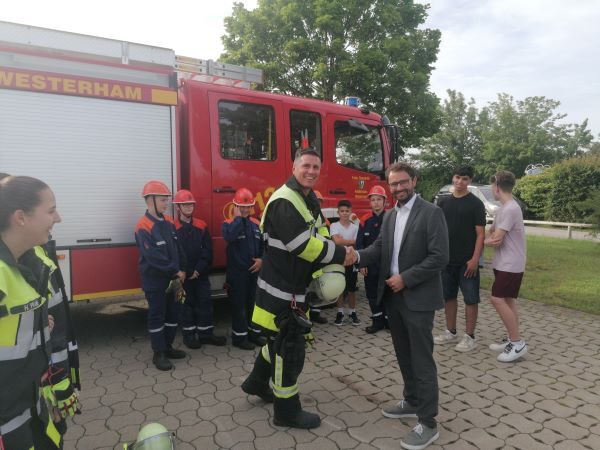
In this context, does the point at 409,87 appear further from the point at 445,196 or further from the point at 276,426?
the point at 276,426

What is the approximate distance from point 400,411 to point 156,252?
8.06 ft

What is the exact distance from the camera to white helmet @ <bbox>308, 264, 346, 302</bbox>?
2.90 m

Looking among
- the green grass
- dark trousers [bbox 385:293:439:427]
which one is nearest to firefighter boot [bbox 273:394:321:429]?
dark trousers [bbox 385:293:439:427]

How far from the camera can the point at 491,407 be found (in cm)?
333

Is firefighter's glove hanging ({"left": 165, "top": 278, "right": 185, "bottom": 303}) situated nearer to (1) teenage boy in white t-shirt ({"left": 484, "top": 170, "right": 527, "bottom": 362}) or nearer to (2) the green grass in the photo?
(1) teenage boy in white t-shirt ({"left": 484, "top": 170, "right": 527, "bottom": 362})

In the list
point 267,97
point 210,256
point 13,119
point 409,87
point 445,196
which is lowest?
point 210,256

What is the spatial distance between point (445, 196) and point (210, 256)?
261 cm

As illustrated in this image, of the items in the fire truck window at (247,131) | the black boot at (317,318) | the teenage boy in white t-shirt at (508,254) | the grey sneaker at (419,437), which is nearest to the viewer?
the grey sneaker at (419,437)

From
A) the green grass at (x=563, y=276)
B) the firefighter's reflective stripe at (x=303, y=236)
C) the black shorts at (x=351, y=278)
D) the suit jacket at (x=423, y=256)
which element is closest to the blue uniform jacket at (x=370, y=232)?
the black shorts at (x=351, y=278)

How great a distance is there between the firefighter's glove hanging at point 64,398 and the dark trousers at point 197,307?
2.48 metres

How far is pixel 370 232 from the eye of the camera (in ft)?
16.9

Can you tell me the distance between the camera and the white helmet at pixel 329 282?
290 cm

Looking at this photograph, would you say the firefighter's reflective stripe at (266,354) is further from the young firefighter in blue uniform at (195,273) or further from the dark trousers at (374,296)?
the dark trousers at (374,296)

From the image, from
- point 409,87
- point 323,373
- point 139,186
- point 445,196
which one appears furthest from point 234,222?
point 409,87
